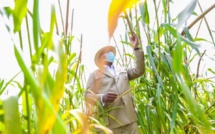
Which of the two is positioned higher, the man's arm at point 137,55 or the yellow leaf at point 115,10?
the man's arm at point 137,55

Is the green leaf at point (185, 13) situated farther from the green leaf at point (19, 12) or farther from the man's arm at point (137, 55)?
the man's arm at point (137, 55)

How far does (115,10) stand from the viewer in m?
0.20

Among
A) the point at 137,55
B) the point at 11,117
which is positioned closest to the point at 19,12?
the point at 11,117

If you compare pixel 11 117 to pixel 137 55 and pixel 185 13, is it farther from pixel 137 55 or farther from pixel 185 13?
pixel 137 55

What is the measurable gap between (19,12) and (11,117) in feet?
0.29

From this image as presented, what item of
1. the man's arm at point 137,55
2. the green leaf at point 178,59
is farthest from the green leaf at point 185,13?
the man's arm at point 137,55

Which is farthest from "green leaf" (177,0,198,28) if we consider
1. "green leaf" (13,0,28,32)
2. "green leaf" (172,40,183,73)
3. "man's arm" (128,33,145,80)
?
"man's arm" (128,33,145,80)

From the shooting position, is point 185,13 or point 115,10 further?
point 185,13

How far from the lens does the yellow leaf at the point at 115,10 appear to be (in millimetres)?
201

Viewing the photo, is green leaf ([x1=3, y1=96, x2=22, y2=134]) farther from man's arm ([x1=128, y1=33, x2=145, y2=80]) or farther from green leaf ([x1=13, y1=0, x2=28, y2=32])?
man's arm ([x1=128, y1=33, x2=145, y2=80])

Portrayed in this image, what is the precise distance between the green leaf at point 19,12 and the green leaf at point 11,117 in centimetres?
6

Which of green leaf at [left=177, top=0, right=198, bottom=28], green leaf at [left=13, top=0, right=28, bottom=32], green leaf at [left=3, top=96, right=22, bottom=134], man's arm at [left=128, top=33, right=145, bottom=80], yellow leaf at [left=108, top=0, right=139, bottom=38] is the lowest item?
green leaf at [left=3, top=96, right=22, bottom=134]

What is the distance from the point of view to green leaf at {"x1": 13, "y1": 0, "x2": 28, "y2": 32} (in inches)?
11.3

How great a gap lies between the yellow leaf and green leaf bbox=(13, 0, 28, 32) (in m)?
0.10
